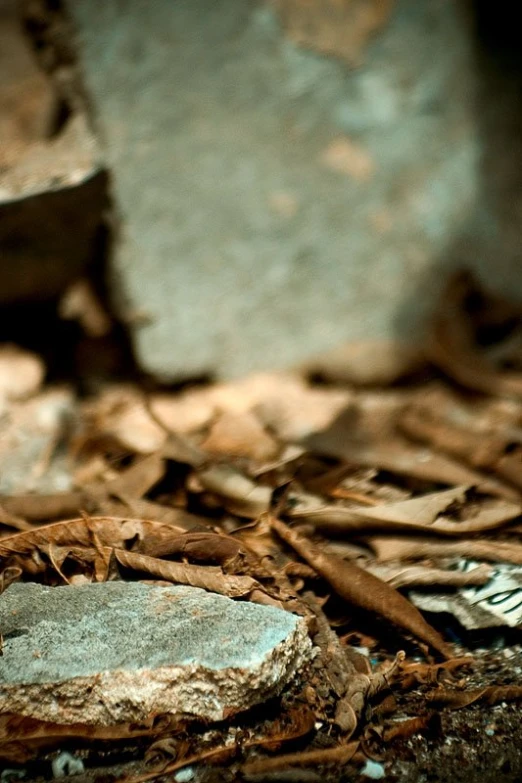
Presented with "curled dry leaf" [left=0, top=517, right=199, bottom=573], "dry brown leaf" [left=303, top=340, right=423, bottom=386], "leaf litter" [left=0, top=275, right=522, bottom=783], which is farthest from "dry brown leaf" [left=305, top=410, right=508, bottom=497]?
"curled dry leaf" [left=0, top=517, right=199, bottom=573]

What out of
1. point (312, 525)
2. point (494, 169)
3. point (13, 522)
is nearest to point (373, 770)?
point (312, 525)

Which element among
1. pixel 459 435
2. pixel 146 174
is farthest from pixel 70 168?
pixel 459 435

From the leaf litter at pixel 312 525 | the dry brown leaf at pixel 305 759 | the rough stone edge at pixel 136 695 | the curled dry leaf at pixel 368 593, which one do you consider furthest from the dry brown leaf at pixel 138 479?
the dry brown leaf at pixel 305 759

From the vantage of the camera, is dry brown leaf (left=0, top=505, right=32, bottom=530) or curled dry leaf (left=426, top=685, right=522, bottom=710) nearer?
curled dry leaf (left=426, top=685, right=522, bottom=710)

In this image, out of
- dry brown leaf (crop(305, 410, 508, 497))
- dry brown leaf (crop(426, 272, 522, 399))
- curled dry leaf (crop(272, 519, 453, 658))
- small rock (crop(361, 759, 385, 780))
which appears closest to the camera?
small rock (crop(361, 759, 385, 780))

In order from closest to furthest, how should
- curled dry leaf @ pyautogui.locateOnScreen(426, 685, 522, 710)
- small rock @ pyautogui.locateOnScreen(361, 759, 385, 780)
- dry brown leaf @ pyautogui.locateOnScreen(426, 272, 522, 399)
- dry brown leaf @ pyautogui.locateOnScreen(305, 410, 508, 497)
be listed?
small rock @ pyautogui.locateOnScreen(361, 759, 385, 780), curled dry leaf @ pyautogui.locateOnScreen(426, 685, 522, 710), dry brown leaf @ pyautogui.locateOnScreen(305, 410, 508, 497), dry brown leaf @ pyautogui.locateOnScreen(426, 272, 522, 399)

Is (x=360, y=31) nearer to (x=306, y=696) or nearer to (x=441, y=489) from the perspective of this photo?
(x=441, y=489)

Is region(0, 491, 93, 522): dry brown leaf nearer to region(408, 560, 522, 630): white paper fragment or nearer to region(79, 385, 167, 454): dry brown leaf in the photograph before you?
region(79, 385, 167, 454): dry brown leaf
